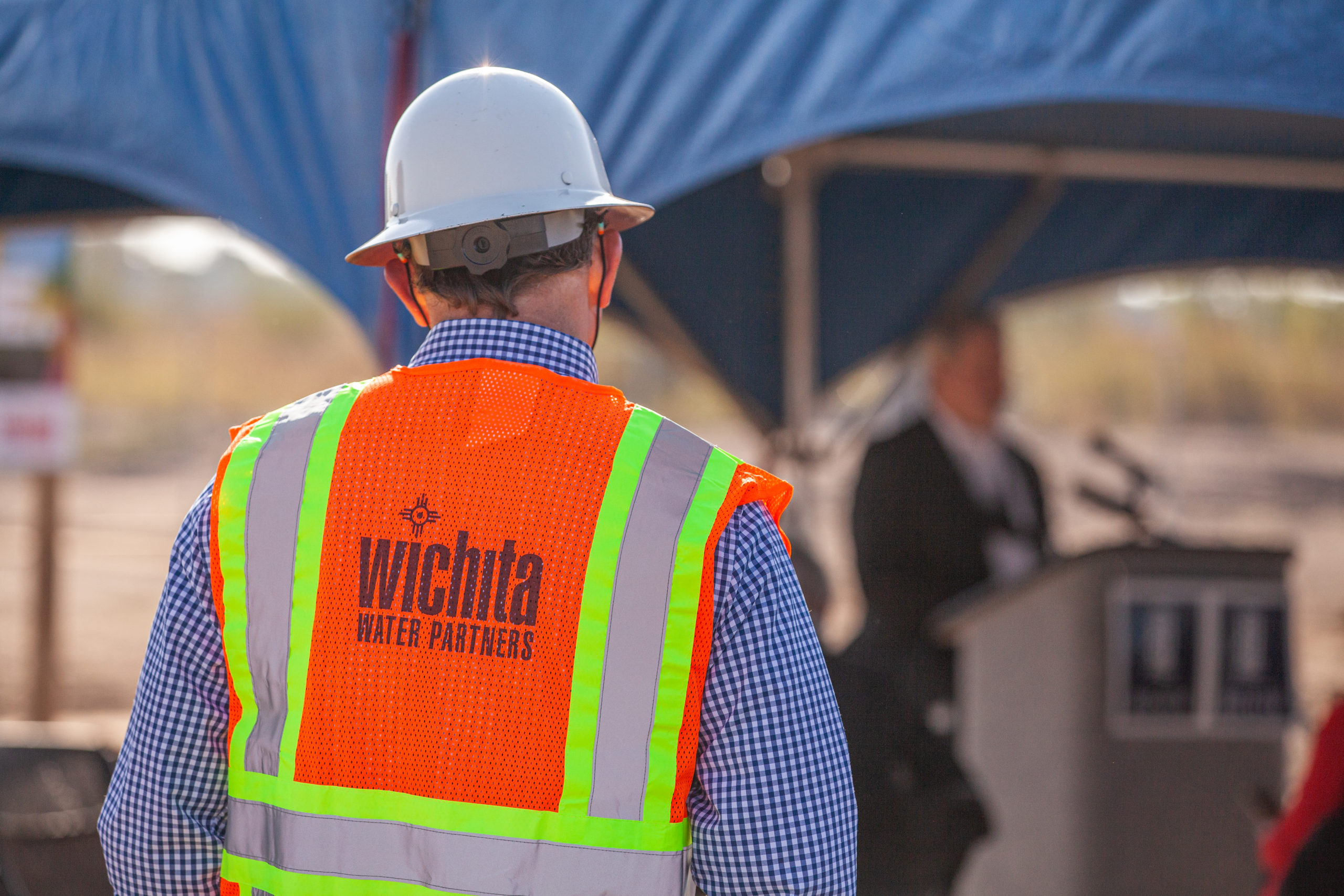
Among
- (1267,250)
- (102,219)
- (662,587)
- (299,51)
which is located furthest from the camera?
(1267,250)

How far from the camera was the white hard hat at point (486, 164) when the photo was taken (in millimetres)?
1531

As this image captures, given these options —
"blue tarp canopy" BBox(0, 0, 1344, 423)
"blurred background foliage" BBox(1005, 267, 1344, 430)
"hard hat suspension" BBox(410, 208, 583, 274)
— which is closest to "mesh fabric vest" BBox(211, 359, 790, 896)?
"hard hat suspension" BBox(410, 208, 583, 274)

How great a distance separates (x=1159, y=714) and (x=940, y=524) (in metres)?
1.00

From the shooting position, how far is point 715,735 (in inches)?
53.7

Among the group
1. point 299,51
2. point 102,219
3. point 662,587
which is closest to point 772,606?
point 662,587

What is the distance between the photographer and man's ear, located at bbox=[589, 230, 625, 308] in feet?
5.06

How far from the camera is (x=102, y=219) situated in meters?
4.39

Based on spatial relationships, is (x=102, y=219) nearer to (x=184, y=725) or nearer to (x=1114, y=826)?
(x=184, y=725)

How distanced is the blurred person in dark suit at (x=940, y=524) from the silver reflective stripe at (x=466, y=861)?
6.57 feet

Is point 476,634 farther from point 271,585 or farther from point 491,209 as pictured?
point 491,209

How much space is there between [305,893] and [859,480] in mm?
3028

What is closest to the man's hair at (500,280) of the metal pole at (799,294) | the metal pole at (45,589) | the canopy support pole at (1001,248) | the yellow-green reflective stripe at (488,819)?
the yellow-green reflective stripe at (488,819)

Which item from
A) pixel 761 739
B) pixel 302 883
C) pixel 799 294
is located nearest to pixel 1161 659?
pixel 799 294

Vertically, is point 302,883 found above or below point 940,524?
below
